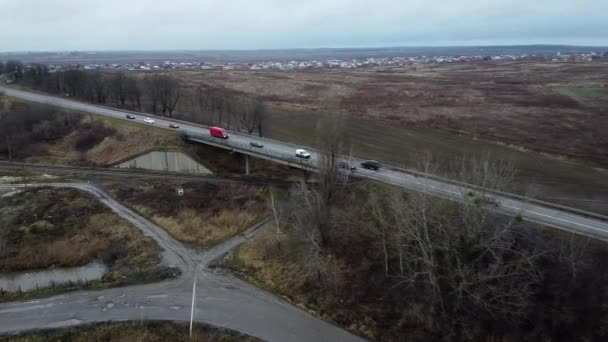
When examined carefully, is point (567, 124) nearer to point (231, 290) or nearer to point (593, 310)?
point (593, 310)

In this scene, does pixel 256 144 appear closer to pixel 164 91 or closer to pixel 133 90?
pixel 164 91

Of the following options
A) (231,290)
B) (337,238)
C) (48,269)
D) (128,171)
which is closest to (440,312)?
(337,238)

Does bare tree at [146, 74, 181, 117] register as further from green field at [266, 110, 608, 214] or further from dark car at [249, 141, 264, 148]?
dark car at [249, 141, 264, 148]

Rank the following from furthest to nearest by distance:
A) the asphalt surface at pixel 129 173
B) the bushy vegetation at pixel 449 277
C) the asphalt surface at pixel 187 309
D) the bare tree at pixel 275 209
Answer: the asphalt surface at pixel 129 173, the bare tree at pixel 275 209, the asphalt surface at pixel 187 309, the bushy vegetation at pixel 449 277

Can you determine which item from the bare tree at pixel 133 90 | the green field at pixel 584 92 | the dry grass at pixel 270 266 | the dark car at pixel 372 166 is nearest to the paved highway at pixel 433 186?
the dark car at pixel 372 166

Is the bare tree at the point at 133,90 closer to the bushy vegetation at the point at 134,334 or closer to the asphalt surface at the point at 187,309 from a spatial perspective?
the asphalt surface at the point at 187,309
